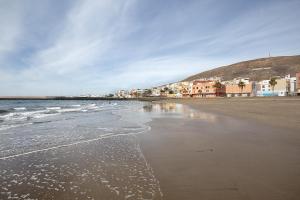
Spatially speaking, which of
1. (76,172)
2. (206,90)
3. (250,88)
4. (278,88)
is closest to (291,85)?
(278,88)

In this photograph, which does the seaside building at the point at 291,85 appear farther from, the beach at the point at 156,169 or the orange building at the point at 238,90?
the beach at the point at 156,169

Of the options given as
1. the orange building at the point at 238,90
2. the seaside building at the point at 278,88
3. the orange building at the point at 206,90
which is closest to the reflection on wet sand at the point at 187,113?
the seaside building at the point at 278,88

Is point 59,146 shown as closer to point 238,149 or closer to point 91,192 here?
point 91,192

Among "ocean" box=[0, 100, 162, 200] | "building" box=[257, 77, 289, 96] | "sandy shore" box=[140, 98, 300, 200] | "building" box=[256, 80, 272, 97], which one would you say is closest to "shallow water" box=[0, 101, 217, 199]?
"ocean" box=[0, 100, 162, 200]

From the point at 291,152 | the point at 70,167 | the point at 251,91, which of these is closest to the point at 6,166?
the point at 70,167

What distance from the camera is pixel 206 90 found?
117m

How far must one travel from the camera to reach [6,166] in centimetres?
678

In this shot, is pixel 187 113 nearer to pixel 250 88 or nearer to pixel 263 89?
pixel 250 88

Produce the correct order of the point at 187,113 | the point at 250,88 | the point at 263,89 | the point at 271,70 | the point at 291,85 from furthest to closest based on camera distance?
1. the point at 271,70
2. the point at 250,88
3. the point at 263,89
4. the point at 291,85
5. the point at 187,113

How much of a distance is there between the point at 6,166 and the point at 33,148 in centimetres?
240

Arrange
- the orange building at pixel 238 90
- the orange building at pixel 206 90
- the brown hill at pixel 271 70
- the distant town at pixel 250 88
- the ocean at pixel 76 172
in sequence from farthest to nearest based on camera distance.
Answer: the brown hill at pixel 271 70 < the orange building at pixel 206 90 < the orange building at pixel 238 90 < the distant town at pixel 250 88 < the ocean at pixel 76 172

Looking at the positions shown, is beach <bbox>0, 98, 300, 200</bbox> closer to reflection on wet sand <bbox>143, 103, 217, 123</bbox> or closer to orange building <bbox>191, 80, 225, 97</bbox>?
reflection on wet sand <bbox>143, 103, 217, 123</bbox>

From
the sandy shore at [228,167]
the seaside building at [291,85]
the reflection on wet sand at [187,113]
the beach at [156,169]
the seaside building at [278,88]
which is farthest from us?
the seaside building at [278,88]

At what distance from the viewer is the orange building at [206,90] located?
111938mm
